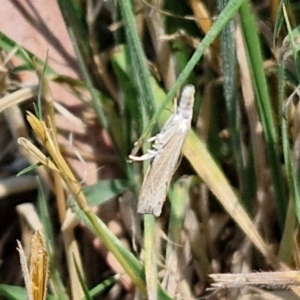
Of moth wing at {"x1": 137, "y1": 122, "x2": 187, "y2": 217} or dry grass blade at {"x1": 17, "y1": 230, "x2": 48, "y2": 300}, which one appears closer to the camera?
dry grass blade at {"x1": 17, "y1": 230, "x2": 48, "y2": 300}

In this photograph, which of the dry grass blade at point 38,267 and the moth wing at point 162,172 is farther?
the moth wing at point 162,172

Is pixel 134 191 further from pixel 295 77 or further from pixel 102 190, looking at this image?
pixel 295 77

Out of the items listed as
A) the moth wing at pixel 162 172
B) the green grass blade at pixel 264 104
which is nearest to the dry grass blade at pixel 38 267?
the moth wing at pixel 162 172

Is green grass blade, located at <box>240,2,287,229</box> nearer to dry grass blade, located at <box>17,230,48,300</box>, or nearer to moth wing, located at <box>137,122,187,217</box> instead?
moth wing, located at <box>137,122,187,217</box>

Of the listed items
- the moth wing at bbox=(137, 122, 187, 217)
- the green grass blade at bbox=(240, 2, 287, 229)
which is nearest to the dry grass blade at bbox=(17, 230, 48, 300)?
the moth wing at bbox=(137, 122, 187, 217)

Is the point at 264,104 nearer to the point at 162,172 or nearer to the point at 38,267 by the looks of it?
the point at 162,172

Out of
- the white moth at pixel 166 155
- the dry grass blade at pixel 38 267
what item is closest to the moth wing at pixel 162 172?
the white moth at pixel 166 155

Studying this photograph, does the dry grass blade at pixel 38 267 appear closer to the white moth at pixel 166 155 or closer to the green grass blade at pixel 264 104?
the white moth at pixel 166 155

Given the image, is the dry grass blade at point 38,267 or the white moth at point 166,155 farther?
the white moth at point 166,155

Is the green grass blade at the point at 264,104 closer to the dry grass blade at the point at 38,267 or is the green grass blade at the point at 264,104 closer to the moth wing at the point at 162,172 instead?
the moth wing at the point at 162,172
